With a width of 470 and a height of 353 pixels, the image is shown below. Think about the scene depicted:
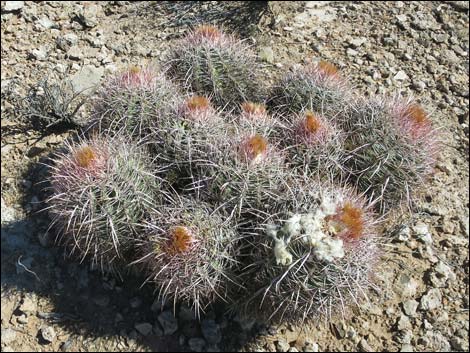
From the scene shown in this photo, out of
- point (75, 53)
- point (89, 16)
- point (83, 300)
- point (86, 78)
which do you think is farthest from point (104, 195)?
point (89, 16)

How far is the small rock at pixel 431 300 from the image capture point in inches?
129

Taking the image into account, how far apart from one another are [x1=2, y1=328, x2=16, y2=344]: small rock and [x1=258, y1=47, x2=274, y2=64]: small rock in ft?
8.21

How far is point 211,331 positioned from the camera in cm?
304

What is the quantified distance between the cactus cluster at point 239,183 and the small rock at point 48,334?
50 cm

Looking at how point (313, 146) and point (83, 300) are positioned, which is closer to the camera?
point (313, 146)

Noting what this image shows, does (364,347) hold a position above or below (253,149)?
below

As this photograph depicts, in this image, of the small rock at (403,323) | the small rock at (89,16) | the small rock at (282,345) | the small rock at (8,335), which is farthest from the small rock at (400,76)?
the small rock at (8,335)

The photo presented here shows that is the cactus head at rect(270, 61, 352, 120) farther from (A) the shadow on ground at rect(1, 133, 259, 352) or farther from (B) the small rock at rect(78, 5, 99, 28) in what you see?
(B) the small rock at rect(78, 5, 99, 28)

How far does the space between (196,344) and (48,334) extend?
78 cm

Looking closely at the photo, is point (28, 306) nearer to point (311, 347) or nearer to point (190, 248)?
point (190, 248)

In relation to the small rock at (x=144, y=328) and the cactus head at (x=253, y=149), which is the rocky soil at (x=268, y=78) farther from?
the cactus head at (x=253, y=149)

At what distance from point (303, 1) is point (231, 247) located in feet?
9.55

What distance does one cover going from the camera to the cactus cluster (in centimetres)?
237

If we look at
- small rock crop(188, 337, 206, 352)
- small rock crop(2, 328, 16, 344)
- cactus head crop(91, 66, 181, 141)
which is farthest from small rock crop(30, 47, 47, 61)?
small rock crop(188, 337, 206, 352)
